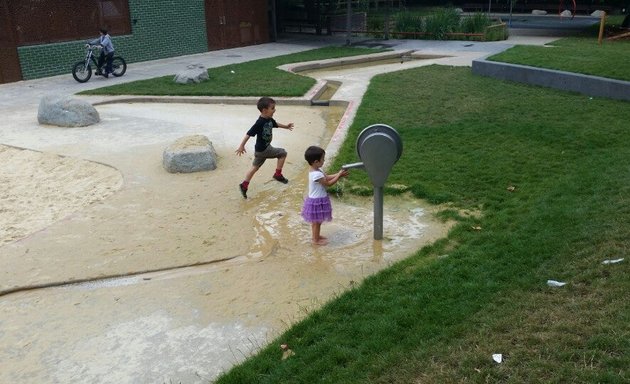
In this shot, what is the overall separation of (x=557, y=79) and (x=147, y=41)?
13743 millimetres

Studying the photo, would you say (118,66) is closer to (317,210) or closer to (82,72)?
(82,72)

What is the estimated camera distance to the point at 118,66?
58.3 feet

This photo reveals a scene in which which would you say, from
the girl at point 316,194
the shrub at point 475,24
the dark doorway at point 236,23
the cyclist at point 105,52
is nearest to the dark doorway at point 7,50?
the cyclist at point 105,52

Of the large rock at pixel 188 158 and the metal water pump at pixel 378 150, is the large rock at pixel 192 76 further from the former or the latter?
the metal water pump at pixel 378 150

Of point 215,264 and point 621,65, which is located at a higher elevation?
point 621,65

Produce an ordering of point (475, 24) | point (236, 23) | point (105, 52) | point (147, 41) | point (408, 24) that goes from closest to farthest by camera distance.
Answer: point (105, 52), point (147, 41), point (236, 23), point (475, 24), point (408, 24)

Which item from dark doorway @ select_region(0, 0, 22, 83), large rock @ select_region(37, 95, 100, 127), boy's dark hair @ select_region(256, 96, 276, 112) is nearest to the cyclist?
dark doorway @ select_region(0, 0, 22, 83)

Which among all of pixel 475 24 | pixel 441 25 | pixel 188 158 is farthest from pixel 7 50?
pixel 475 24

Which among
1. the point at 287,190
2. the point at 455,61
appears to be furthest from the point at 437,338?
the point at 455,61

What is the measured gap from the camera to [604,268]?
4.54m

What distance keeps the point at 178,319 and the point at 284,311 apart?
843 mm

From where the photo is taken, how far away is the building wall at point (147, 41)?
17.6 meters

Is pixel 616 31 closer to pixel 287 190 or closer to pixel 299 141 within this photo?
pixel 299 141

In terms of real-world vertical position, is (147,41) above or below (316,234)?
above
